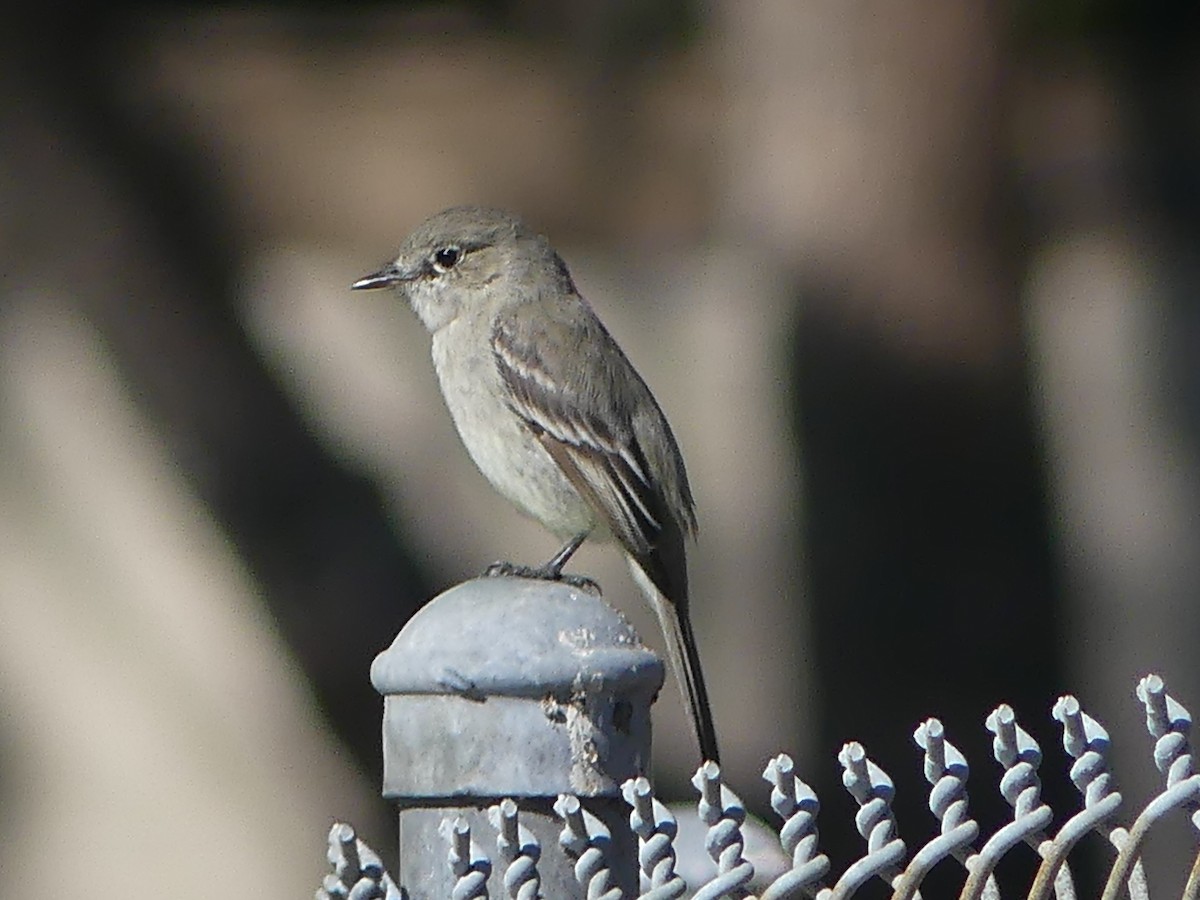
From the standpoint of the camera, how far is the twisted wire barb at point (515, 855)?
2357 millimetres

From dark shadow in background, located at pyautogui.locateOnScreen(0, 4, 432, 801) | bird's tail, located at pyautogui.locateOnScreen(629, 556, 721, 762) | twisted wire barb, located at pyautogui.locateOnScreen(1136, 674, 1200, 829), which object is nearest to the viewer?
twisted wire barb, located at pyautogui.locateOnScreen(1136, 674, 1200, 829)

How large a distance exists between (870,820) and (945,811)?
101 millimetres

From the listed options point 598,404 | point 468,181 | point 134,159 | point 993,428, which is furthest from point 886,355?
point 468,181

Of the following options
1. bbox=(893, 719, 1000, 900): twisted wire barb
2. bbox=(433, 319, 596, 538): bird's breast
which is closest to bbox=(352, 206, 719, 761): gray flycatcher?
bbox=(433, 319, 596, 538): bird's breast

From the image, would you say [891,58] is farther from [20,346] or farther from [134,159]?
[20,346]

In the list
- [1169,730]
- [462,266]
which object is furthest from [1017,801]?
[462,266]

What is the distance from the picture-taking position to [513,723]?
98.7 inches

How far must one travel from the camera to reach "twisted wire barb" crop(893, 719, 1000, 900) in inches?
94.3

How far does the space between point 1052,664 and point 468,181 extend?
11.3 ft

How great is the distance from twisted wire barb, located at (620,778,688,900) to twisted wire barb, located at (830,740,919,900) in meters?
0.19

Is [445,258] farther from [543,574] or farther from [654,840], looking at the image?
[654,840]

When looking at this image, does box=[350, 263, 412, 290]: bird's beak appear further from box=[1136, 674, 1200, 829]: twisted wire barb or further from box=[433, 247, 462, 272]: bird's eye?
box=[1136, 674, 1200, 829]: twisted wire barb

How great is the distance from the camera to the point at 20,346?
7.84 meters

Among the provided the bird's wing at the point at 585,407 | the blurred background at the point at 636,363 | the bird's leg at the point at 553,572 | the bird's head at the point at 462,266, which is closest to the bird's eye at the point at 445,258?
the bird's head at the point at 462,266
